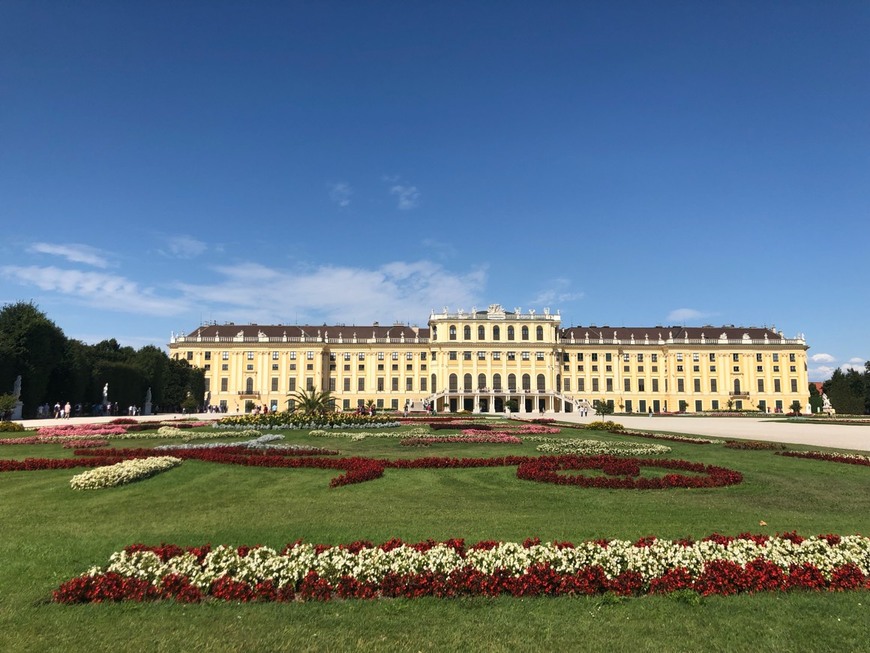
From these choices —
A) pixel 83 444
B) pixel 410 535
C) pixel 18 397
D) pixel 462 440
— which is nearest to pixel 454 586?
pixel 410 535

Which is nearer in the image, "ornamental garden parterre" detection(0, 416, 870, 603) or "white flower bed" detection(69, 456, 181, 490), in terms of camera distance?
"ornamental garden parterre" detection(0, 416, 870, 603)

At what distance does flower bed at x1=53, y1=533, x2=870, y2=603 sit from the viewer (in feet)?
19.5

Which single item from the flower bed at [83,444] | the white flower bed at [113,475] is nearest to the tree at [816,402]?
the flower bed at [83,444]

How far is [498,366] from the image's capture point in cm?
8069

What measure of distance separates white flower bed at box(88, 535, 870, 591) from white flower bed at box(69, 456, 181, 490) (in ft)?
18.9

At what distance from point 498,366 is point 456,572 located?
247 ft

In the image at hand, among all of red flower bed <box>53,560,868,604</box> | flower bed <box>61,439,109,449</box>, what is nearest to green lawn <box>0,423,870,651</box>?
red flower bed <box>53,560,868,604</box>

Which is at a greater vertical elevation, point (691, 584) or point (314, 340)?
point (314, 340)

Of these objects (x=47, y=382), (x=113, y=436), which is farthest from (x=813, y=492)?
(x=47, y=382)

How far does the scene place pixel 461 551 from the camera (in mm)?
6457

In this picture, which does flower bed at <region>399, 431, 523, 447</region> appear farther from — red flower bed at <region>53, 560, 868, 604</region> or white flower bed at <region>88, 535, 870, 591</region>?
red flower bed at <region>53, 560, 868, 604</region>

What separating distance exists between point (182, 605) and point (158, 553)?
0.95 meters

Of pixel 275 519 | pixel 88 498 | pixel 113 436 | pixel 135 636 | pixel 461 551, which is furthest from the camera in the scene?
pixel 113 436

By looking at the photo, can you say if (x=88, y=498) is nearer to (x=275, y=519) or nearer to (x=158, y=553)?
(x=275, y=519)
